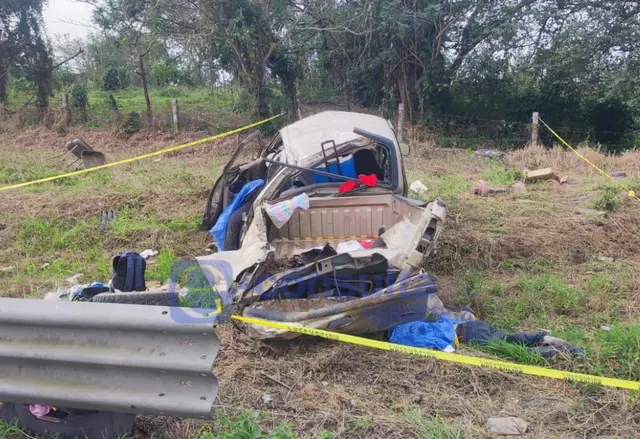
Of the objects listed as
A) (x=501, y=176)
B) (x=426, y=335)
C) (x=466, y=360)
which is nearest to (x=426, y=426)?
(x=466, y=360)

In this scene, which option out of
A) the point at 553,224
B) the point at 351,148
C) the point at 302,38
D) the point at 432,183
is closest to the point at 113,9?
the point at 302,38

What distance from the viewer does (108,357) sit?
2.19 metres

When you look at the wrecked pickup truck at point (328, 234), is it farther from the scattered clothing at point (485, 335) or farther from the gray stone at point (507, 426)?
the gray stone at point (507, 426)

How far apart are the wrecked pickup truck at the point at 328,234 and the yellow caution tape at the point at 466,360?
0.25 ft

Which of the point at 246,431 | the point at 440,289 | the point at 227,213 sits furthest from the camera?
the point at 227,213

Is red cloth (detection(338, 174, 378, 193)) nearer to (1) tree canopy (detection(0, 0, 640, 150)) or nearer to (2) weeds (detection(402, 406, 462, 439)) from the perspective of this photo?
(2) weeds (detection(402, 406, 462, 439))

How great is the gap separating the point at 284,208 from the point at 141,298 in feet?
4.48

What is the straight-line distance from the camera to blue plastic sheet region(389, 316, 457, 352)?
3.46m

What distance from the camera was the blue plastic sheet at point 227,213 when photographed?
503 cm

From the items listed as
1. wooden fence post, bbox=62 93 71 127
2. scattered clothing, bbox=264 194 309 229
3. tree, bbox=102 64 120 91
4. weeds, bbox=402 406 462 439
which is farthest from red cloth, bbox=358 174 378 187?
tree, bbox=102 64 120 91

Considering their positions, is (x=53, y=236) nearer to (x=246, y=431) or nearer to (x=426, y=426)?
(x=246, y=431)

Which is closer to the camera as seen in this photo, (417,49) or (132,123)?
(132,123)

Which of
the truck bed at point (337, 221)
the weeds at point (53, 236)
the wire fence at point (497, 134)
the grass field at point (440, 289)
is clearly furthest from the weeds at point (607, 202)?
the wire fence at point (497, 134)

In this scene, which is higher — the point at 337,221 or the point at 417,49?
the point at 417,49
